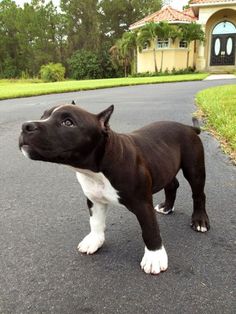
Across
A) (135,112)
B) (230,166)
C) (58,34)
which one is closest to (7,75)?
(58,34)

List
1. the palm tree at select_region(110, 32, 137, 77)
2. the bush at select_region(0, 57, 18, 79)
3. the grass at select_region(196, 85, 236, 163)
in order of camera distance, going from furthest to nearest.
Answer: the bush at select_region(0, 57, 18, 79) < the palm tree at select_region(110, 32, 137, 77) < the grass at select_region(196, 85, 236, 163)

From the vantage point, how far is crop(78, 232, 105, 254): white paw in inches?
120

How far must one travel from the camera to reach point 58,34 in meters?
49.0

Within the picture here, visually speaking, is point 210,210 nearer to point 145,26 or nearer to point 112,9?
point 145,26

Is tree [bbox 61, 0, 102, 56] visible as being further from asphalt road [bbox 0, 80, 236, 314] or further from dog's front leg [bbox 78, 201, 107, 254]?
dog's front leg [bbox 78, 201, 107, 254]

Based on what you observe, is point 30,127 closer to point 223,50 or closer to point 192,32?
point 192,32

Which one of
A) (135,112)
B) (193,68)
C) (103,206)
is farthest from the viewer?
(193,68)

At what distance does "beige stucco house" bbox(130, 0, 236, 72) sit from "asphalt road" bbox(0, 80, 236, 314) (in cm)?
2769

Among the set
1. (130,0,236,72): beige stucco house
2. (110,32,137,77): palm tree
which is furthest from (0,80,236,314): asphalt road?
(110,32,137,77): palm tree

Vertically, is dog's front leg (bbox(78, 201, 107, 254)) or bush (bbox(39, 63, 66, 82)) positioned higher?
dog's front leg (bbox(78, 201, 107, 254))

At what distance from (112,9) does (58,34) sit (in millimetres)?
7028

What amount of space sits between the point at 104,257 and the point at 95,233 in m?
0.19

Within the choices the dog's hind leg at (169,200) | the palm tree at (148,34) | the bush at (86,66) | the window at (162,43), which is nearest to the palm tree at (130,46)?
the palm tree at (148,34)

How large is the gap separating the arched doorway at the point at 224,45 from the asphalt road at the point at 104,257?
2924 centimetres
